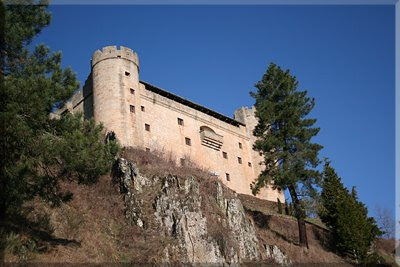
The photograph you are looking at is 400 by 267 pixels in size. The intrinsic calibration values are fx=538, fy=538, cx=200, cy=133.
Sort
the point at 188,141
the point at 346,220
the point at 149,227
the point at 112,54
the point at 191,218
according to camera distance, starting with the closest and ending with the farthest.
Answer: the point at 149,227, the point at 191,218, the point at 346,220, the point at 112,54, the point at 188,141

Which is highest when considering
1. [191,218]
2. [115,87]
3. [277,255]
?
[115,87]

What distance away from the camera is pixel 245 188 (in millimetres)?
44531

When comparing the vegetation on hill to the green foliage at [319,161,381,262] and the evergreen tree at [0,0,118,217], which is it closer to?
the evergreen tree at [0,0,118,217]

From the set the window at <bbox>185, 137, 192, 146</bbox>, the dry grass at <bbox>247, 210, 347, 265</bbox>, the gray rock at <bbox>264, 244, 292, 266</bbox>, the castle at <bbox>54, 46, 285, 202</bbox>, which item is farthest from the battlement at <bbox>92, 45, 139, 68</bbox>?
the gray rock at <bbox>264, 244, 292, 266</bbox>

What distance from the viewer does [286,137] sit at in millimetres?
32250

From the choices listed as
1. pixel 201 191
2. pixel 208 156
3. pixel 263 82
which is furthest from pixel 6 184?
pixel 208 156

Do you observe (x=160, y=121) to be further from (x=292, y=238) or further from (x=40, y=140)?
(x=40, y=140)

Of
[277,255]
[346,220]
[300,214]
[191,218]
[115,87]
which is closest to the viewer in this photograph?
[191,218]

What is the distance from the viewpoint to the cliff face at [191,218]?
22.5 m

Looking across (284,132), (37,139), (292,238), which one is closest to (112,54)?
(284,132)

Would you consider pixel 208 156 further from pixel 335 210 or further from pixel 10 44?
pixel 10 44

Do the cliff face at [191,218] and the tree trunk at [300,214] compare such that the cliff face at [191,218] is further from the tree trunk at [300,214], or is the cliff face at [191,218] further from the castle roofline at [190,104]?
the castle roofline at [190,104]

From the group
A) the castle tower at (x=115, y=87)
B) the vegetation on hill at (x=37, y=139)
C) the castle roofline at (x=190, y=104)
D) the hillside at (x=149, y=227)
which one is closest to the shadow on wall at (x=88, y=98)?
the castle tower at (x=115, y=87)

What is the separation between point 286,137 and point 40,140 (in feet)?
60.5
